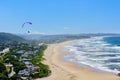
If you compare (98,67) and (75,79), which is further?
(98,67)

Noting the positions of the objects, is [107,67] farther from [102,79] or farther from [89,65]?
[102,79]

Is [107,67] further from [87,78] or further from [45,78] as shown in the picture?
[45,78]

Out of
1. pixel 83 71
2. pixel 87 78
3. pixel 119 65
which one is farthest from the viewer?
pixel 119 65

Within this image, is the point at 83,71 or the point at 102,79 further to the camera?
the point at 83,71

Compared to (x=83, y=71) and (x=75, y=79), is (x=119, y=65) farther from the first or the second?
(x=75, y=79)

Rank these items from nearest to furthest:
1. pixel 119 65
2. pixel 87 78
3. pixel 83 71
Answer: pixel 87 78 < pixel 83 71 < pixel 119 65

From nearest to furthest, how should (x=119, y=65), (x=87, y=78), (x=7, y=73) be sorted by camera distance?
(x=7, y=73)
(x=87, y=78)
(x=119, y=65)

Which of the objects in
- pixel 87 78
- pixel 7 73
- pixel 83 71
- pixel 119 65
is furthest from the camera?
pixel 119 65

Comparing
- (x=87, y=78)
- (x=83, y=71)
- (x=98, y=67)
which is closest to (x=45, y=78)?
(x=87, y=78)

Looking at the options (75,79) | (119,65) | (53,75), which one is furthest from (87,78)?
(119,65)
